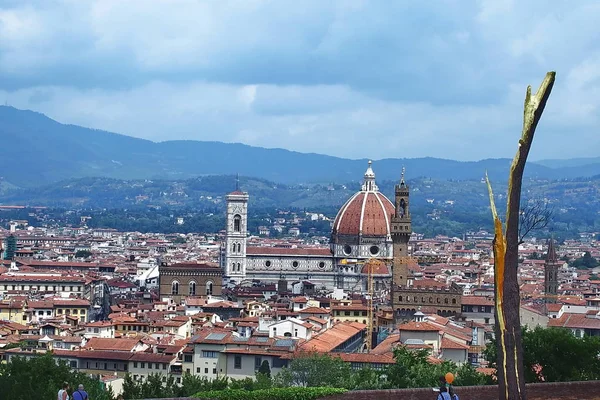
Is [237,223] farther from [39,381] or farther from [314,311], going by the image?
[39,381]

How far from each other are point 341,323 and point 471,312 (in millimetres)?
10094

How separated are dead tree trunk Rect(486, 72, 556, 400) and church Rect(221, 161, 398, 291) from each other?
6707 centimetres

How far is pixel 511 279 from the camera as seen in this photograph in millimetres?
16672

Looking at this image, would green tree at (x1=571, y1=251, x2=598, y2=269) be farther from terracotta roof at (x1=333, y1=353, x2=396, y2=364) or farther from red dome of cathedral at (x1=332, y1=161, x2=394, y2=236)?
terracotta roof at (x1=333, y1=353, x2=396, y2=364)

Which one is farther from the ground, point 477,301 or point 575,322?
point 477,301

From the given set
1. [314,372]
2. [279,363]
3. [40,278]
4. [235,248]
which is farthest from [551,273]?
[314,372]

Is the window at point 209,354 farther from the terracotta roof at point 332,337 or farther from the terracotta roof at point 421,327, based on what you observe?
the terracotta roof at point 421,327

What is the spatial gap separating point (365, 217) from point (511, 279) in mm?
70597

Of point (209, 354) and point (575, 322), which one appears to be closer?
point (209, 354)

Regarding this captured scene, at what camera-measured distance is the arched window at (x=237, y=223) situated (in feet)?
283

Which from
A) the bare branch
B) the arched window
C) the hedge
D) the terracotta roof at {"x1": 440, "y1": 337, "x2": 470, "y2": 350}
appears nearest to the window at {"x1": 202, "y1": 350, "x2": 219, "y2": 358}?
the terracotta roof at {"x1": 440, "y1": 337, "x2": 470, "y2": 350}

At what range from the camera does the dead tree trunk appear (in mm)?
16562

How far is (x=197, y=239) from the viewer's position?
17338 cm

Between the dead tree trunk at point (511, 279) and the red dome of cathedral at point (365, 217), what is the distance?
68889 mm
